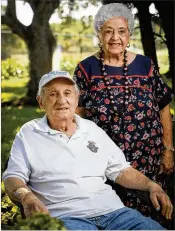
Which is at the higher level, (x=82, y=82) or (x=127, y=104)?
(x=82, y=82)

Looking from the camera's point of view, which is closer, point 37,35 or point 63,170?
point 63,170

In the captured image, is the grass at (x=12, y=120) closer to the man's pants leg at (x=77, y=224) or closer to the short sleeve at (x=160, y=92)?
the short sleeve at (x=160, y=92)

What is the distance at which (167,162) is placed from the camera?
3.27 metres

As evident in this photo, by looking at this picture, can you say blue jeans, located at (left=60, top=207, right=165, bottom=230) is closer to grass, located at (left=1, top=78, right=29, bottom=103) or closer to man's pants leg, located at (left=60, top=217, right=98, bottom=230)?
man's pants leg, located at (left=60, top=217, right=98, bottom=230)

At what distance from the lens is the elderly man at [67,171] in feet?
8.66

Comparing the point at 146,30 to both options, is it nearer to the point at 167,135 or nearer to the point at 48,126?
the point at 167,135

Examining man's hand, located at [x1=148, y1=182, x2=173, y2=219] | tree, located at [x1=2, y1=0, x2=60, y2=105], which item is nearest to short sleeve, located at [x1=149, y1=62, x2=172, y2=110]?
man's hand, located at [x1=148, y1=182, x2=173, y2=219]

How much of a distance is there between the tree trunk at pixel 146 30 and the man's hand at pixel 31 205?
2.83 m

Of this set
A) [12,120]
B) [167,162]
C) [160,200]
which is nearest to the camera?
[160,200]

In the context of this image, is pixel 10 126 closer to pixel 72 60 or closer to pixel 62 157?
pixel 62 157

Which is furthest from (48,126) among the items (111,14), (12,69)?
(12,69)

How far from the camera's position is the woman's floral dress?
3.08 m

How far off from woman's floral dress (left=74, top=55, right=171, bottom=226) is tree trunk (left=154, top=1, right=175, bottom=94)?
197cm

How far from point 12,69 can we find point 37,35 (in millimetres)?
4384
